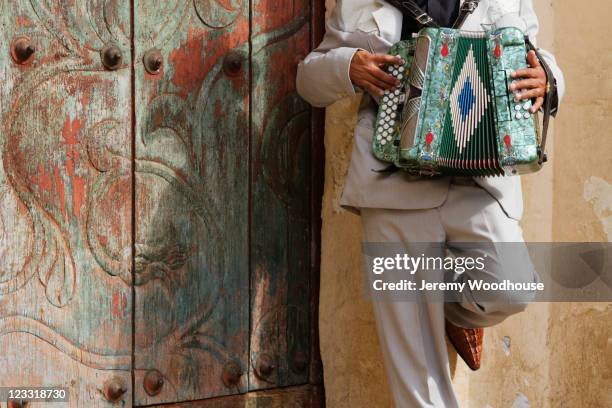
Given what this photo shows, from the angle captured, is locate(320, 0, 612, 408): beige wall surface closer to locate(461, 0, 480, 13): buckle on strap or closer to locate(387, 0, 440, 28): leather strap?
locate(387, 0, 440, 28): leather strap

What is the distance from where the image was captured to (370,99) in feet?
11.3

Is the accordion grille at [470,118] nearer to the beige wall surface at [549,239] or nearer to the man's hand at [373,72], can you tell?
the man's hand at [373,72]

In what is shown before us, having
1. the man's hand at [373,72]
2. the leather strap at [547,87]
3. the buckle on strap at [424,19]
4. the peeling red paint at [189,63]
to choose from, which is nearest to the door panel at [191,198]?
the peeling red paint at [189,63]

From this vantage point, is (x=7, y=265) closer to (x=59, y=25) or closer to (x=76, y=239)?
(x=76, y=239)

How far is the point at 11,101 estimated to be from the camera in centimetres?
326

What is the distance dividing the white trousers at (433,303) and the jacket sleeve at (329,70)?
35 cm

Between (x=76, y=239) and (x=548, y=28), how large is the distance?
5.29ft

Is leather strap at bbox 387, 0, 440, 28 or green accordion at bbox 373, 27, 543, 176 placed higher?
leather strap at bbox 387, 0, 440, 28

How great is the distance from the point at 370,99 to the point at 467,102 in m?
0.34

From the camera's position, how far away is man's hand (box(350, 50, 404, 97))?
3.27 m

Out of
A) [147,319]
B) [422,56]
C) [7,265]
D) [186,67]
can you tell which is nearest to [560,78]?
[422,56]

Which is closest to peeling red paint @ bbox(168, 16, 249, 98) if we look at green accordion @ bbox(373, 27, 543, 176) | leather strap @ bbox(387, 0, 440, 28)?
leather strap @ bbox(387, 0, 440, 28)

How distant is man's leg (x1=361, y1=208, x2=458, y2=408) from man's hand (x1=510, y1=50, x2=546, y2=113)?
0.39 m

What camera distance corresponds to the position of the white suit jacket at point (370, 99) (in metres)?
3.29
